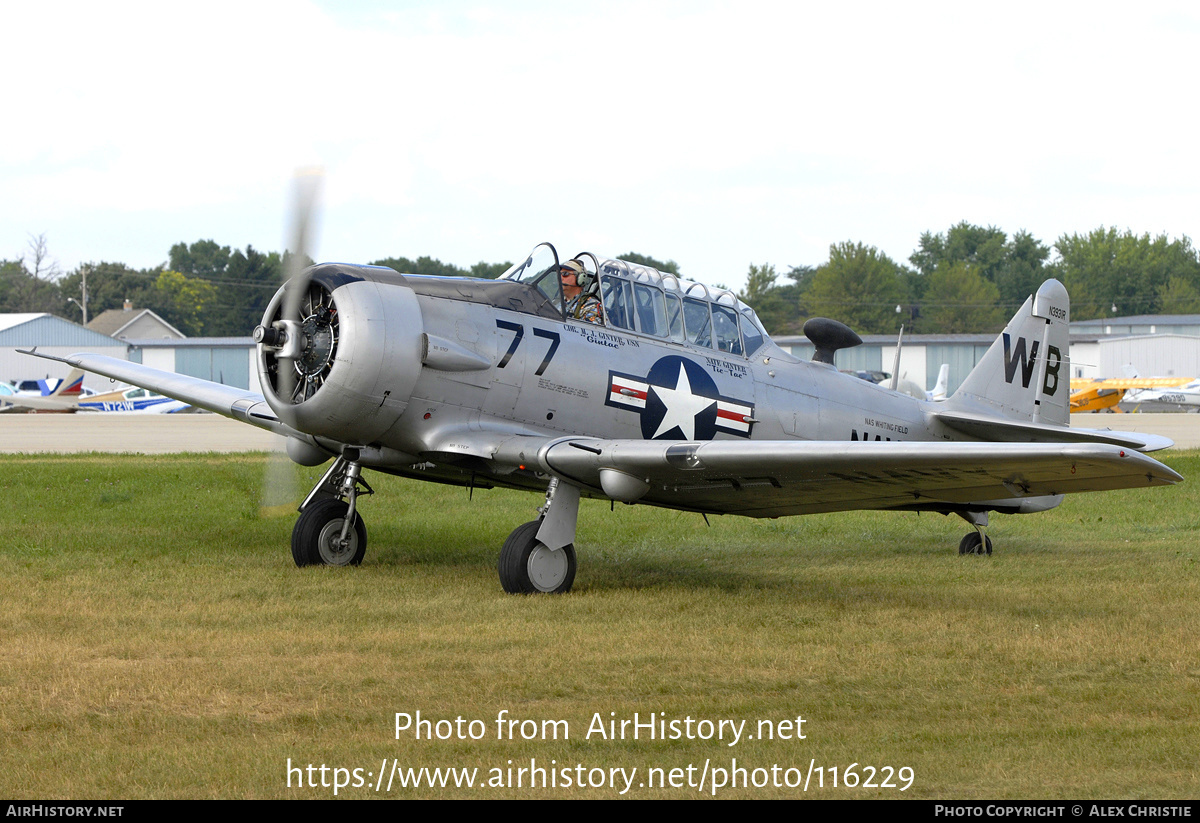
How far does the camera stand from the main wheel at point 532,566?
28.3ft

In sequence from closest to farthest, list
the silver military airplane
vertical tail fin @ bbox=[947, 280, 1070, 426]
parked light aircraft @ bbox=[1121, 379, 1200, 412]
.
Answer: the silver military airplane
vertical tail fin @ bbox=[947, 280, 1070, 426]
parked light aircraft @ bbox=[1121, 379, 1200, 412]

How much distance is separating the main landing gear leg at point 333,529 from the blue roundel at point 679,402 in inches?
102

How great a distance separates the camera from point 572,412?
31.0 ft

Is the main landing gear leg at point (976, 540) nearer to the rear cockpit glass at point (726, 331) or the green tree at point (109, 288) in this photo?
the rear cockpit glass at point (726, 331)

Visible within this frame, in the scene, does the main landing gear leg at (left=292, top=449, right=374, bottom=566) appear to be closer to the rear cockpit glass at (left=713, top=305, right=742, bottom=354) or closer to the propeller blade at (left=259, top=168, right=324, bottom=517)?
the propeller blade at (left=259, top=168, right=324, bottom=517)

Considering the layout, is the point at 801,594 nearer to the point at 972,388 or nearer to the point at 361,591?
the point at 361,591

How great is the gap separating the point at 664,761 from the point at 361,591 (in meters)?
4.61

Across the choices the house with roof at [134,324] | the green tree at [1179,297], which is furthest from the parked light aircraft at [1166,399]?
the house with roof at [134,324]

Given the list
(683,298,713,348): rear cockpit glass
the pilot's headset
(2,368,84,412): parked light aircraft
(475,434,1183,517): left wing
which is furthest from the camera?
(2,368,84,412): parked light aircraft

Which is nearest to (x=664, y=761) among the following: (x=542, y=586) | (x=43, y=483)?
(x=542, y=586)

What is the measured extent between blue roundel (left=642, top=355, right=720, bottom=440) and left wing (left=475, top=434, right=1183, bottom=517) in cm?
67

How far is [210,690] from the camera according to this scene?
5.72 m

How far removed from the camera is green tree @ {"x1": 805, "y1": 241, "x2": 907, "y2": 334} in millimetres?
107062

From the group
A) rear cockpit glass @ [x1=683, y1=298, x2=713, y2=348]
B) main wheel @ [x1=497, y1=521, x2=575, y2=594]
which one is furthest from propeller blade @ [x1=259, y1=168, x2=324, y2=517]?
rear cockpit glass @ [x1=683, y1=298, x2=713, y2=348]
